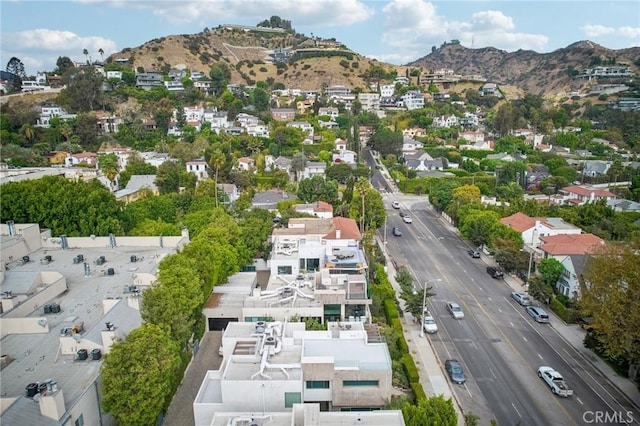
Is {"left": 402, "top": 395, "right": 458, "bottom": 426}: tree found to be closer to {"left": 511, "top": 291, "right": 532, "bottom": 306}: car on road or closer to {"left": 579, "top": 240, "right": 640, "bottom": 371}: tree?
{"left": 579, "top": 240, "right": 640, "bottom": 371}: tree

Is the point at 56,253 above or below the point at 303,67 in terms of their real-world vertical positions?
below

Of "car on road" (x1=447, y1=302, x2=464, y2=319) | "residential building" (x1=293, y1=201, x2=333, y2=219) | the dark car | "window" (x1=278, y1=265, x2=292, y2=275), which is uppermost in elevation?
"residential building" (x1=293, y1=201, x2=333, y2=219)

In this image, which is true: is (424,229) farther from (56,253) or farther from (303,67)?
(303,67)

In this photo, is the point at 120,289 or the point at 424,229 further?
the point at 424,229

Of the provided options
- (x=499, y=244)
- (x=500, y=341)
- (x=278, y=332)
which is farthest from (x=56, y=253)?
(x=499, y=244)

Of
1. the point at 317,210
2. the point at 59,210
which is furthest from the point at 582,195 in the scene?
the point at 59,210

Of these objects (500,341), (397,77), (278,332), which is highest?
(397,77)

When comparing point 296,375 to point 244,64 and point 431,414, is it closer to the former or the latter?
point 431,414

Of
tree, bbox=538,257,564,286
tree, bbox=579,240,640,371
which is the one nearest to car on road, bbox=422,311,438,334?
tree, bbox=579,240,640,371
